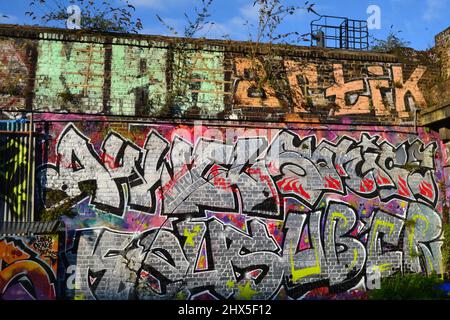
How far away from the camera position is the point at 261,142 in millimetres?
11008

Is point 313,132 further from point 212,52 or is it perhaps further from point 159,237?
point 159,237

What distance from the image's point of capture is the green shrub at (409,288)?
33.3 ft

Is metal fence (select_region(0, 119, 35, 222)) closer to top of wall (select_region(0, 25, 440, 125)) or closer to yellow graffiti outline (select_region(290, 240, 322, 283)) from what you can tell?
top of wall (select_region(0, 25, 440, 125))

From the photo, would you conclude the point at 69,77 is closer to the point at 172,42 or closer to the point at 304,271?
the point at 172,42

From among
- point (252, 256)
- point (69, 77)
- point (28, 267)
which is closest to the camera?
point (28, 267)

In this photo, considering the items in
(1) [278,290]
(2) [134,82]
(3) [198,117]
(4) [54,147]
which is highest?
(2) [134,82]

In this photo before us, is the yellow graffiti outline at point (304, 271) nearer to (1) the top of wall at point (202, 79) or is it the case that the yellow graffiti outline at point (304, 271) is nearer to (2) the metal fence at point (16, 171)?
(1) the top of wall at point (202, 79)

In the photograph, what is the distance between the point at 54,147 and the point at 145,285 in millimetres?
3517

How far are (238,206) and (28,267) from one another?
453 centimetres

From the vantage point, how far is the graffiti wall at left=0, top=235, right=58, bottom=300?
9172 millimetres

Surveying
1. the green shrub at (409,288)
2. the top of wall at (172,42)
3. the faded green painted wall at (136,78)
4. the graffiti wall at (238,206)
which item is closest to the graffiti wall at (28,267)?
the graffiti wall at (238,206)

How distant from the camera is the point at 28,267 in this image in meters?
9.31

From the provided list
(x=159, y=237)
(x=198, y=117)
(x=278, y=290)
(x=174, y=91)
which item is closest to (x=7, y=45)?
(x=174, y=91)

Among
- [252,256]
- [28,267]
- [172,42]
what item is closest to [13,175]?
[28,267]
